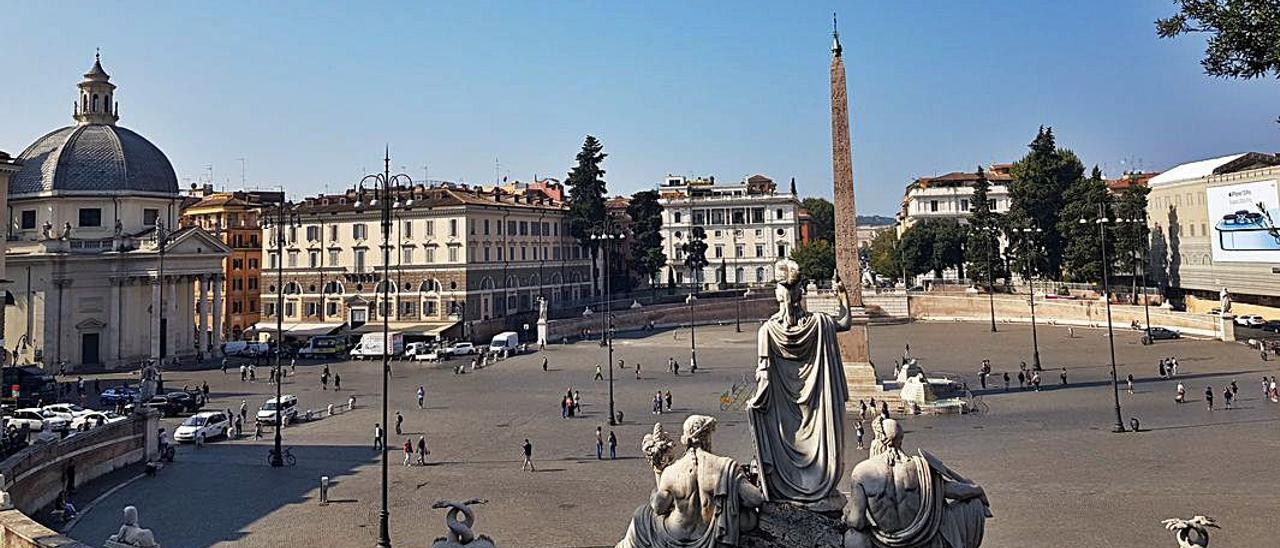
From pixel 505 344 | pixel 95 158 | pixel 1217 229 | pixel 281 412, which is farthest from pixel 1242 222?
pixel 95 158

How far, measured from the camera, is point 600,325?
53.9 meters

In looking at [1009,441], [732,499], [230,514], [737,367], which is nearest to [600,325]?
[737,367]

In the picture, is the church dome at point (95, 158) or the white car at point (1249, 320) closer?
the white car at point (1249, 320)

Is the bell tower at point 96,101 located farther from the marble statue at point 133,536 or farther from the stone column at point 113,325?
the marble statue at point 133,536

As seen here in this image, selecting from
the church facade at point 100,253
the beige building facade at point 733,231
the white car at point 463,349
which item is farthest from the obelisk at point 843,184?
the beige building facade at point 733,231

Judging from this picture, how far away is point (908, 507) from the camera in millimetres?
4805

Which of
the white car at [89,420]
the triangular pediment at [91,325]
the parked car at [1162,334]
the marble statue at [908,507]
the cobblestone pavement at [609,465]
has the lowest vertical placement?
the cobblestone pavement at [609,465]

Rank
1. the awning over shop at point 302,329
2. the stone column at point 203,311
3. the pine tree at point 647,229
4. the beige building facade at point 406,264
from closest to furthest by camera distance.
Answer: the stone column at point 203,311, the awning over shop at point 302,329, the beige building facade at point 406,264, the pine tree at point 647,229

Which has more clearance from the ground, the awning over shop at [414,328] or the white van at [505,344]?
the awning over shop at [414,328]

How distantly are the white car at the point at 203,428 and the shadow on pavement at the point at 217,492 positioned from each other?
1.14 feet

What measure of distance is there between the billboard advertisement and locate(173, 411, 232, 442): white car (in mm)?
43994

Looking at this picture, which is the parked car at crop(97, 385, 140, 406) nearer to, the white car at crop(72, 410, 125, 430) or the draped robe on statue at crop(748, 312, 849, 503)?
the white car at crop(72, 410, 125, 430)

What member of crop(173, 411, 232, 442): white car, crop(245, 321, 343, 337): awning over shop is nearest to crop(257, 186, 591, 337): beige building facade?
crop(245, 321, 343, 337): awning over shop

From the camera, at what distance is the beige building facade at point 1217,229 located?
142 feet
